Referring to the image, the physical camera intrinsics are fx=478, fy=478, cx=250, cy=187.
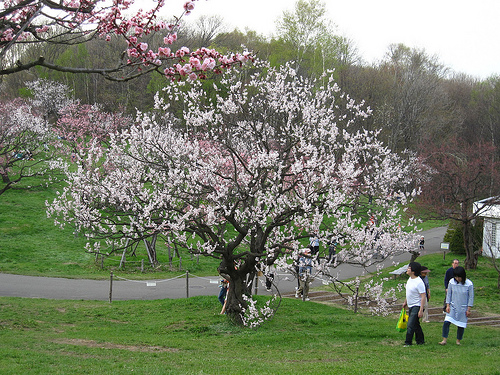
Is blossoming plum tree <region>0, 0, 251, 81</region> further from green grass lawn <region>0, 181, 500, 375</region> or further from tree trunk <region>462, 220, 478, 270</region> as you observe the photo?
tree trunk <region>462, 220, 478, 270</region>

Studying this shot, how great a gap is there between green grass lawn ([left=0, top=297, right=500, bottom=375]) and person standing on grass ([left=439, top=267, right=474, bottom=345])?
40 cm

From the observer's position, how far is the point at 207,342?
9.82 metres

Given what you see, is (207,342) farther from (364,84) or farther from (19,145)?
(364,84)

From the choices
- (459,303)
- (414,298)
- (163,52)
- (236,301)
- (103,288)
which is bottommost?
(103,288)

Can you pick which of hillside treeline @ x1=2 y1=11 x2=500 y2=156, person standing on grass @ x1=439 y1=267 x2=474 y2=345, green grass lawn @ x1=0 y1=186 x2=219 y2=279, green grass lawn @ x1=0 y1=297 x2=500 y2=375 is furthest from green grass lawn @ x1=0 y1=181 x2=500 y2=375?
hillside treeline @ x1=2 y1=11 x2=500 y2=156

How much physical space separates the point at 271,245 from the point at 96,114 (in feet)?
115

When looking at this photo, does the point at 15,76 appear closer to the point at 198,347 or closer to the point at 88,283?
the point at 88,283

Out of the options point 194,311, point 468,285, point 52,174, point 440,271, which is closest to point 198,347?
point 194,311

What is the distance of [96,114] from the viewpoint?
139ft

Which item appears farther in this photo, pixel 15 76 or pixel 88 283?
pixel 15 76

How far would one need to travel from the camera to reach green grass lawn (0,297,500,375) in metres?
6.89

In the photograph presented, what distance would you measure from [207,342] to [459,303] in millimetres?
4978

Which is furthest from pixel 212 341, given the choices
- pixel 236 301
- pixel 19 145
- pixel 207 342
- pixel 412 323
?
pixel 19 145

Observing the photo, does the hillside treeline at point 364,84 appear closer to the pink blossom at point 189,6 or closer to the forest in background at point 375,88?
the forest in background at point 375,88
